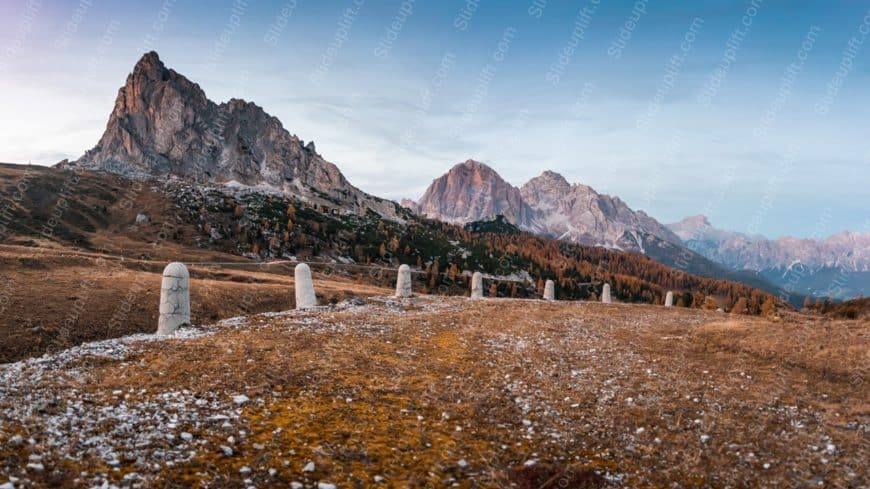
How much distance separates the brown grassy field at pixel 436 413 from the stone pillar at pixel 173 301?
3775mm

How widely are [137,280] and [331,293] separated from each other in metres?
15.5

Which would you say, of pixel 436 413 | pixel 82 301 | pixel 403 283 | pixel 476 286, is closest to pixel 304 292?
pixel 403 283

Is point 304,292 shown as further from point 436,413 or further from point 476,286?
point 436,413

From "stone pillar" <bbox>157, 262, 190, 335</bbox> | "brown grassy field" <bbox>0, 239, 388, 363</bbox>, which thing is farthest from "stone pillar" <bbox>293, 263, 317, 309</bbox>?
"stone pillar" <bbox>157, 262, 190, 335</bbox>

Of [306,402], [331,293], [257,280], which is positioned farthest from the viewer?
[257,280]

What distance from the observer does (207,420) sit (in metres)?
10.9

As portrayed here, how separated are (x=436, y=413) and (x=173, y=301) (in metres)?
17.5

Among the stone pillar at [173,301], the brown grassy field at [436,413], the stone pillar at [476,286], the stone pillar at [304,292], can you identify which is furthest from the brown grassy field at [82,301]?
the stone pillar at [476,286]

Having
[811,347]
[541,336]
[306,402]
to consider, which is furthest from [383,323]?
[811,347]

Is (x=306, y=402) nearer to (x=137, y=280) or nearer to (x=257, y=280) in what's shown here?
(x=137, y=280)

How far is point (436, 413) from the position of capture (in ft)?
40.7

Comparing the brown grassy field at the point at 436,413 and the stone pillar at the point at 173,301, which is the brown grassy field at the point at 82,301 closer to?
the stone pillar at the point at 173,301

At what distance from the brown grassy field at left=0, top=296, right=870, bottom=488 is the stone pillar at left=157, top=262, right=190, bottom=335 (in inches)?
149

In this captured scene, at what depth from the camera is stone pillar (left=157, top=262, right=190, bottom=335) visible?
77.5ft
